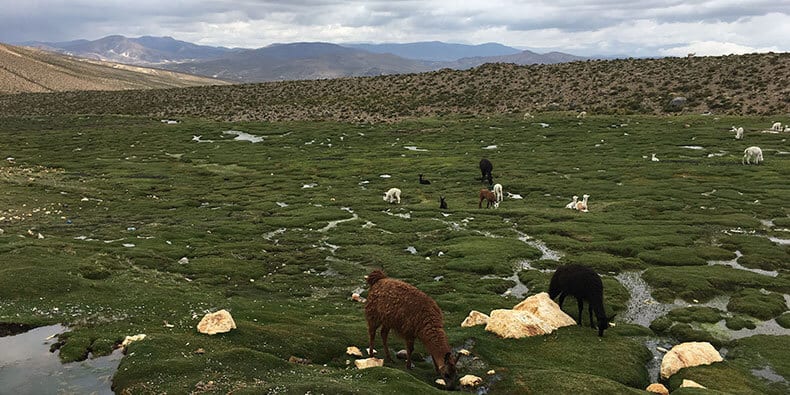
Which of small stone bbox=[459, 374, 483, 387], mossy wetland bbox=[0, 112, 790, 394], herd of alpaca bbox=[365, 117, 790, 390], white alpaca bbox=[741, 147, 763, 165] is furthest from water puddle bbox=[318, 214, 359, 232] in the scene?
white alpaca bbox=[741, 147, 763, 165]

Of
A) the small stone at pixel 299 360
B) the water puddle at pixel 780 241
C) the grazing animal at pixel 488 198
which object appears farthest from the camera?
the grazing animal at pixel 488 198

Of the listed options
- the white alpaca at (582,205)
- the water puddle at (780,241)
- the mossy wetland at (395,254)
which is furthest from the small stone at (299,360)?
the white alpaca at (582,205)

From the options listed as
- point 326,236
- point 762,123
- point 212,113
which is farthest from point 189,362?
A: point 212,113

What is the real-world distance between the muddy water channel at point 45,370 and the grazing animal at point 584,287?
1555cm

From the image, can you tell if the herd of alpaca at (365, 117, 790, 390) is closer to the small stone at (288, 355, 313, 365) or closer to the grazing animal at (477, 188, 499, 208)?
the small stone at (288, 355, 313, 365)

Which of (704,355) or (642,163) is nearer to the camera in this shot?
(704,355)

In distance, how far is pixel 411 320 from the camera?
14141 mm

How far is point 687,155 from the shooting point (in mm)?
57500

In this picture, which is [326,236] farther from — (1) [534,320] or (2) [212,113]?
(2) [212,113]

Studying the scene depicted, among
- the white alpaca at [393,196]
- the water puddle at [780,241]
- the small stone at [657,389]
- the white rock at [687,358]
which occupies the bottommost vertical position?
the white alpaca at [393,196]

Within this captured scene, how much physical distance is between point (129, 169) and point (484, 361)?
2361 inches

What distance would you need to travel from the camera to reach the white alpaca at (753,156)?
51.0 metres

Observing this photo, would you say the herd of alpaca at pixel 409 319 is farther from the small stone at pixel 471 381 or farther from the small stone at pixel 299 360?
the small stone at pixel 299 360

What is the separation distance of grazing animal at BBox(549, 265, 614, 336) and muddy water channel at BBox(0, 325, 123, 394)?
15.5 m
